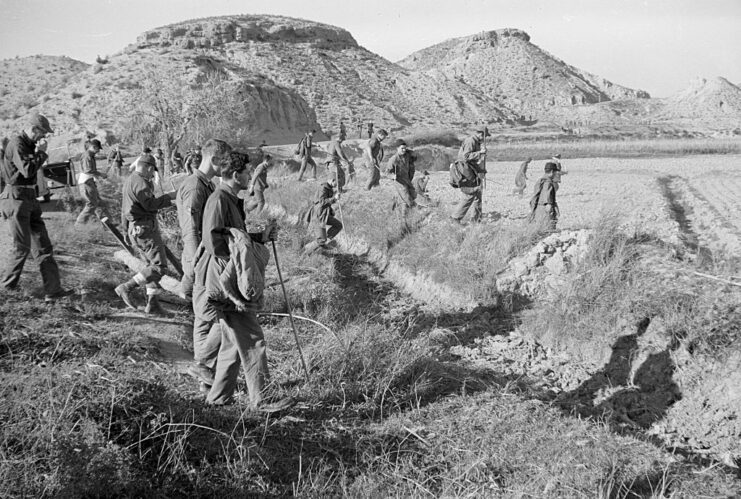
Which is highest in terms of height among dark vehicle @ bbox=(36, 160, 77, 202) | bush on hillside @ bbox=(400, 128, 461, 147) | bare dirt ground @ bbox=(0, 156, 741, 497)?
bush on hillside @ bbox=(400, 128, 461, 147)

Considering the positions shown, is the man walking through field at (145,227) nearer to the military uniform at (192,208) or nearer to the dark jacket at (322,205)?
the military uniform at (192,208)

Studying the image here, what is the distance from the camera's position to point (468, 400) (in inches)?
186

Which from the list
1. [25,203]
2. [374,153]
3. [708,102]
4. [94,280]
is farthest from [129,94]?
[708,102]

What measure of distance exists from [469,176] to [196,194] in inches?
239

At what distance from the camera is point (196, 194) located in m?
4.75

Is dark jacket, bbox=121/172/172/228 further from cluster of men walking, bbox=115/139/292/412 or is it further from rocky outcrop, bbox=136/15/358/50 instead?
rocky outcrop, bbox=136/15/358/50

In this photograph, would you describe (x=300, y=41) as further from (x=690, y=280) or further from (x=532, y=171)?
(x=690, y=280)

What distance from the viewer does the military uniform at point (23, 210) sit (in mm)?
5520

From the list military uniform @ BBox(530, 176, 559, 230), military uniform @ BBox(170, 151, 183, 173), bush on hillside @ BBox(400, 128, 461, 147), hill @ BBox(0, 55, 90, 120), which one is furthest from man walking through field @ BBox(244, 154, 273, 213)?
hill @ BBox(0, 55, 90, 120)

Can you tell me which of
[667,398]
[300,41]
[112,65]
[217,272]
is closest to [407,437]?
[217,272]

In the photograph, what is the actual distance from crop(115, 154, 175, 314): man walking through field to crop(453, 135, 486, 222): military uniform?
537 centimetres

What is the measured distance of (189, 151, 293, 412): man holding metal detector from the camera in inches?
150

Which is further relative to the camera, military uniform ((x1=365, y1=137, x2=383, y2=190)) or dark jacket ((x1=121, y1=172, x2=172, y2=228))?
military uniform ((x1=365, y1=137, x2=383, y2=190))

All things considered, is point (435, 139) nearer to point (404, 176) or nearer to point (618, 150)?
point (618, 150)
